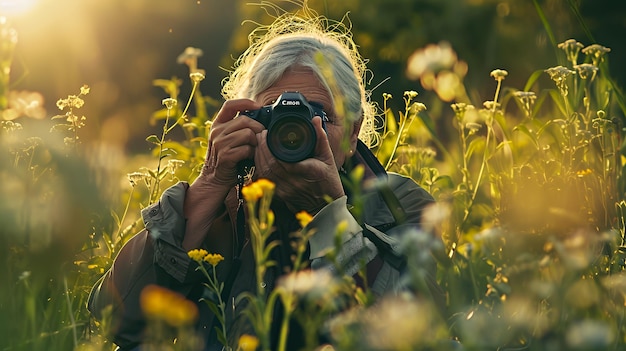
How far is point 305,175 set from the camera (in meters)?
1.87

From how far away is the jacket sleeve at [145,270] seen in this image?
1926 millimetres

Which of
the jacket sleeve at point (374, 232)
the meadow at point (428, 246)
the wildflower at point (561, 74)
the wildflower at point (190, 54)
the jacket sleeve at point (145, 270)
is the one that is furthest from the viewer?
the wildflower at point (190, 54)

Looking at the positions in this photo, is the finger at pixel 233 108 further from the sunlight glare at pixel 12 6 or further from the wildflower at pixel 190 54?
the wildflower at pixel 190 54

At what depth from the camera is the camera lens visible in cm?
182

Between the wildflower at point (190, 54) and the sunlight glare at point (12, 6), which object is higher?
the sunlight glare at point (12, 6)

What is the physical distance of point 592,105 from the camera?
2.48m

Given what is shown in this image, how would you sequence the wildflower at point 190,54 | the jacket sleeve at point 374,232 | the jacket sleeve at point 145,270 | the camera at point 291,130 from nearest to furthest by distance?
the jacket sleeve at point 374,232 < the camera at point 291,130 < the jacket sleeve at point 145,270 < the wildflower at point 190,54

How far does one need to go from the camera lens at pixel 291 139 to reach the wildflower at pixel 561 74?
629 millimetres

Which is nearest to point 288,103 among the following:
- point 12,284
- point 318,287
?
point 12,284

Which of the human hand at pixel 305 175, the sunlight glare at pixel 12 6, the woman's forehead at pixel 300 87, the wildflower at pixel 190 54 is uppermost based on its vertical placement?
the sunlight glare at pixel 12 6

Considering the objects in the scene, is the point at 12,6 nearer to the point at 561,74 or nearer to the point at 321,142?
the point at 321,142

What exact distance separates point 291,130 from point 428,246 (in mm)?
893

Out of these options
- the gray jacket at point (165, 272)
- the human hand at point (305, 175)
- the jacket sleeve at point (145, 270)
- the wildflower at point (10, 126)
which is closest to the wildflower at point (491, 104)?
Answer: the gray jacket at point (165, 272)

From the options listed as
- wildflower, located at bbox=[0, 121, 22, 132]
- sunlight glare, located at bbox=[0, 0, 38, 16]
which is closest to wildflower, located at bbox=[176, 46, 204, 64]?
wildflower, located at bbox=[0, 121, 22, 132]
